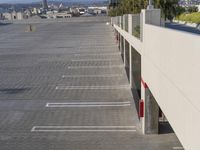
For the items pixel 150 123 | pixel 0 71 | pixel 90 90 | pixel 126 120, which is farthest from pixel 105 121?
pixel 0 71

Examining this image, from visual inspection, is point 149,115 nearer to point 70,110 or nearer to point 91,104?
point 70,110

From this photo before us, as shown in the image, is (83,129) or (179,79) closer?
(179,79)

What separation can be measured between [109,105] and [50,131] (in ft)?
15.7

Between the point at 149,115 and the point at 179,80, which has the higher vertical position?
the point at 179,80

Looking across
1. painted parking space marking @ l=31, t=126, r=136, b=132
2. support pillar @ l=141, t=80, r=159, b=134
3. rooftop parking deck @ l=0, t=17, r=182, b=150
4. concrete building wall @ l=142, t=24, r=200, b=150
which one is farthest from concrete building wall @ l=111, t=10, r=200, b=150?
painted parking space marking @ l=31, t=126, r=136, b=132

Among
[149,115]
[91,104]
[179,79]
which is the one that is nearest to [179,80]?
[179,79]

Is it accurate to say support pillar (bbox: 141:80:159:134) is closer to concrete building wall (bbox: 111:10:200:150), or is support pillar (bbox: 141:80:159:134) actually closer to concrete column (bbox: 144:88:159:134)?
concrete column (bbox: 144:88:159:134)

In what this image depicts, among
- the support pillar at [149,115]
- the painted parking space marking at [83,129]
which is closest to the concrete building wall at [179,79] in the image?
the support pillar at [149,115]

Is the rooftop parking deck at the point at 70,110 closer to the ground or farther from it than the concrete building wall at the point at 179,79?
closer to the ground

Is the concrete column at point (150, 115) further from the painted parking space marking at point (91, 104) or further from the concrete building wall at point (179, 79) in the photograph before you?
the painted parking space marking at point (91, 104)

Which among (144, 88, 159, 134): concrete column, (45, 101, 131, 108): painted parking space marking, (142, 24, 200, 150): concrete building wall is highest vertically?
(142, 24, 200, 150): concrete building wall

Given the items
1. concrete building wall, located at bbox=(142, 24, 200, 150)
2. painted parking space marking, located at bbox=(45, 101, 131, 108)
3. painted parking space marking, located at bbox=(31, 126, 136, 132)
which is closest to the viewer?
concrete building wall, located at bbox=(142, 24, 200, 150)

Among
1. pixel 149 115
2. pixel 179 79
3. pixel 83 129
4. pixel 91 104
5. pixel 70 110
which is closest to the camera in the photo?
pixel 179 79

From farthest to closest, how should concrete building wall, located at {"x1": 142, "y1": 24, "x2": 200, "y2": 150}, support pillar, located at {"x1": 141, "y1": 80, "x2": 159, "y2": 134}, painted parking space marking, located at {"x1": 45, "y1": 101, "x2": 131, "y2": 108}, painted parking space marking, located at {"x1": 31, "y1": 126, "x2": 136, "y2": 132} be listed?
painted parking space marking, located at {"x1": 45, "y1": 101, "x2": 131, "y2": 108}, painted parking space marking, located at {"x1": 31, "y1": 126, "x2": 136, "y2": 132}, support pillar, located at {"x1": 141, "y1": 80, "x2": 159, "y2": 134}, concrete building wall, located at {"x1": 142, "y1": 24, "x2": 200, "y2": 150}
